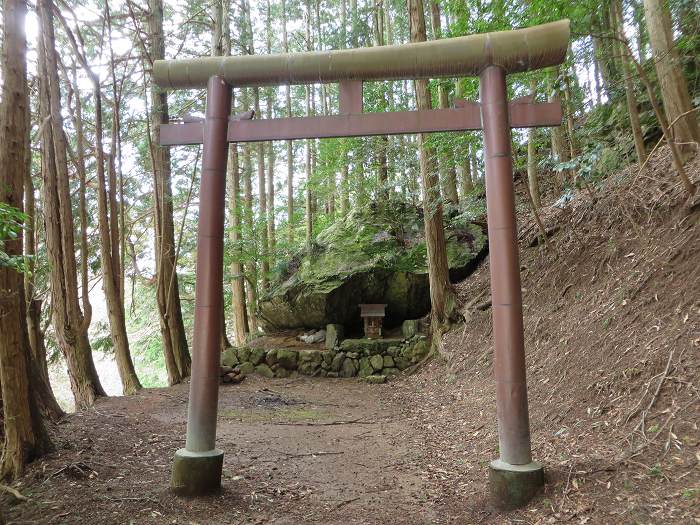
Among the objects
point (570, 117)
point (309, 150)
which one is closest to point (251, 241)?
point (309, 150)

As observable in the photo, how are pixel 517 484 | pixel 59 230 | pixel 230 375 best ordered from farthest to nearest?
pixel 230 375 < pixel 59 230 < pixel 517 484

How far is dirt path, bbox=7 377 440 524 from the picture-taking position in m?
3.86

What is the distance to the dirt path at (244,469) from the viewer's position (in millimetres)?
3859

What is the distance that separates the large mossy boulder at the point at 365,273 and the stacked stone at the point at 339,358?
981mm

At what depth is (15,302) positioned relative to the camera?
13.6 feet

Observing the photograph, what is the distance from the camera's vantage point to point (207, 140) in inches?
178

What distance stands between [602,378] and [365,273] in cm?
785

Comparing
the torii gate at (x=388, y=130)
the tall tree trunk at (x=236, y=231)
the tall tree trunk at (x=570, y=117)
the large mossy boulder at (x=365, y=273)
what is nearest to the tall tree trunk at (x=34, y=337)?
the torii gate at (x=388, y=130)

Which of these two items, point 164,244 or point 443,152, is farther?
point 164,244

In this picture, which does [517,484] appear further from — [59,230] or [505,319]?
[59,230]

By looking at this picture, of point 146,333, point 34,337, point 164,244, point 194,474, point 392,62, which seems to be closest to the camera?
point 194,474

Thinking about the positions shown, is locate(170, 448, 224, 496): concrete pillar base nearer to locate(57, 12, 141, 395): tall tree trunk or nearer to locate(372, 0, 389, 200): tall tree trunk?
locate(57, 12, 141, 395): tall tree trunk

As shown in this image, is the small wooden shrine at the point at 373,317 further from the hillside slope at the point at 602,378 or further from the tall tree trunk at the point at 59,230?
the tall tree trunk at the point at 59,230

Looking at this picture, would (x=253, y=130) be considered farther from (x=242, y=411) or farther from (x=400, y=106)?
(x=400, y=106)
